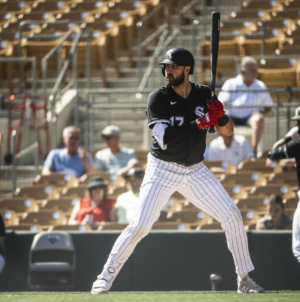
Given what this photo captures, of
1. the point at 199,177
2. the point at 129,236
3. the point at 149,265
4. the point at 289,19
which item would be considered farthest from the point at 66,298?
the point at 289,19

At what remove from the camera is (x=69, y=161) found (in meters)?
8.47

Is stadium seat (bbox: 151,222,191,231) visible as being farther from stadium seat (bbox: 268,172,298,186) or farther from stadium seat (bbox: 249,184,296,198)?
stadium seat (bbox: 268,172,298,186)

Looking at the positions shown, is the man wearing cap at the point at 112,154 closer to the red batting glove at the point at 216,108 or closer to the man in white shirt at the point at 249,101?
the man in white shirt at the point at 249,101

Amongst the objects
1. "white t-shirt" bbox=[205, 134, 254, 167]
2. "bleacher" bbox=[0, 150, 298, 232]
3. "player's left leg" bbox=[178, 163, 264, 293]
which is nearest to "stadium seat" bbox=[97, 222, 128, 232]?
"bleacher" bbox=[0, 150, 298, 232]

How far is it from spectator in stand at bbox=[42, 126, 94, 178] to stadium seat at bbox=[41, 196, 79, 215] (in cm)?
73

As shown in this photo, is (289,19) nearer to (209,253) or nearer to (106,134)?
(106,134)

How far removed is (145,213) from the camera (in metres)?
4.45

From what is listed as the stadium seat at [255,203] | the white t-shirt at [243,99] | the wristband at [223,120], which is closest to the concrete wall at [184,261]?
the stadium seat at [255,203]

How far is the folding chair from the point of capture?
21.1 feet

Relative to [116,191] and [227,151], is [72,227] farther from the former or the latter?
[227,151]

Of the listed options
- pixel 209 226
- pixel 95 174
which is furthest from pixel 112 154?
pixel 209 226

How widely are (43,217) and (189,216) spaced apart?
5.79 ft

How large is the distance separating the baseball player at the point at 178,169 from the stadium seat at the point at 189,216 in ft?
8.71

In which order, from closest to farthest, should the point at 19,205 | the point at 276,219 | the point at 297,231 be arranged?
the point at 297,231, the point at 276,219, the point at 19,205
